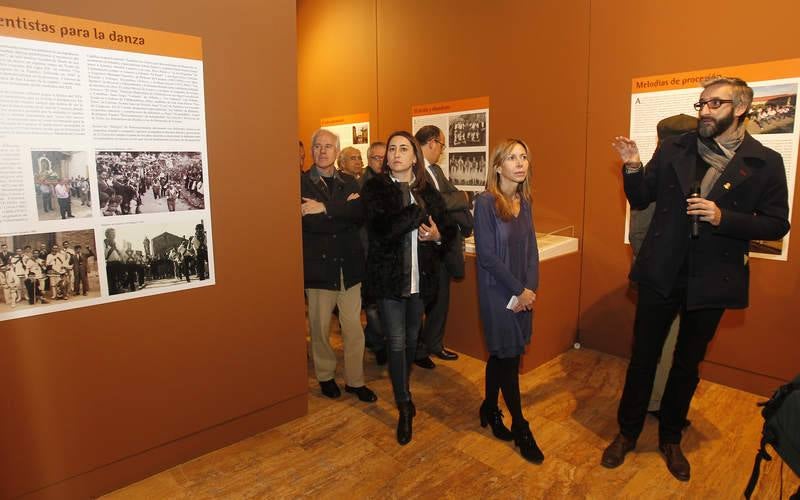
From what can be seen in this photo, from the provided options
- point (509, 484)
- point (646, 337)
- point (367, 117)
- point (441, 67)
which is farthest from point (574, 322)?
point (367, 117)

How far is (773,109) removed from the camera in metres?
3.19

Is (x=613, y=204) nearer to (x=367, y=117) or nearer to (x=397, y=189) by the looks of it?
(x=397, y=189)

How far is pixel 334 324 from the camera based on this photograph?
17.2 feet

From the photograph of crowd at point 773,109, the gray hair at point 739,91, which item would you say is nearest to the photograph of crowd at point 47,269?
the gray hair at point 739,91

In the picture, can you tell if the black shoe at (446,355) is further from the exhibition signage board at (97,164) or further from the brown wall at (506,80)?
the exhibition signage board at (97,164)

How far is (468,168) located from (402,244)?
2.45 metres

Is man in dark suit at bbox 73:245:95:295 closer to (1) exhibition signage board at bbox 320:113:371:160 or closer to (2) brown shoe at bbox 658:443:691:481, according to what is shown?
(2) brown shoe at bbox 658:443:691:481

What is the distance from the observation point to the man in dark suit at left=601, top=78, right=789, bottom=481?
2.28m

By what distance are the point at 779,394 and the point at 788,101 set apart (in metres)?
2.45

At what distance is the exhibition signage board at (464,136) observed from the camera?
4.79 meters

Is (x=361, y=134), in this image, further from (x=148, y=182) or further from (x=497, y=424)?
(x=497, y=424)

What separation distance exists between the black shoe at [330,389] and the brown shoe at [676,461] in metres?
1.99

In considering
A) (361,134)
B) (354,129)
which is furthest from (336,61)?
(361,134)

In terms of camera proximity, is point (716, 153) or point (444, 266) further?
point (444, 266)
